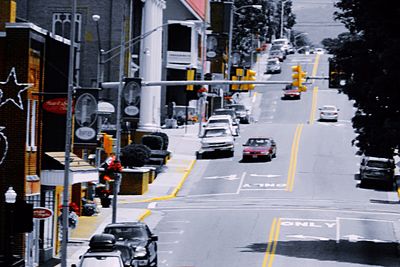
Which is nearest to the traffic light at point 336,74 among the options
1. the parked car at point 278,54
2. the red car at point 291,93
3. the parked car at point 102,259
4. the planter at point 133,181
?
the parked car at point 102,259

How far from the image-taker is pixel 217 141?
75.2 metres

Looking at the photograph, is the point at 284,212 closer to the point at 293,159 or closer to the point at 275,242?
the point at 275,242

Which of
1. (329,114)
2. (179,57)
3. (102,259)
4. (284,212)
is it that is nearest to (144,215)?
(284,212)

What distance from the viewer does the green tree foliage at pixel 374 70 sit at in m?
40.3

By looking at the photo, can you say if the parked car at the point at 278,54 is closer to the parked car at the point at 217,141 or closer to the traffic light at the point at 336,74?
the parked car at the point at 217,141

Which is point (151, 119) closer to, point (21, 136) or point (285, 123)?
point (285, 123)

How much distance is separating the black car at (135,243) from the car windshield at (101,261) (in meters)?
2.46

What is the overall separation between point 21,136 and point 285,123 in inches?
2592

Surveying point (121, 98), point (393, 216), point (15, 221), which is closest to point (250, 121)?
point (393, 216)

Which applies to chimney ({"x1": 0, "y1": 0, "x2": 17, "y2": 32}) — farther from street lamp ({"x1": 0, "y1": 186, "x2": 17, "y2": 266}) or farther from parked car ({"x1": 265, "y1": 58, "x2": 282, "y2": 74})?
parked car ({"x1": 265, "y1": 58, "x2": 282, "y2": 74})

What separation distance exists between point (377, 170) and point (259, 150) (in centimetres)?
1097

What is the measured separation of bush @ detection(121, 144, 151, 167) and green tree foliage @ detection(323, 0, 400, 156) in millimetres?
19997

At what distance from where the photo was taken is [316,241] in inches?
1719

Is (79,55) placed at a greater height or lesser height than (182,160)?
greater
